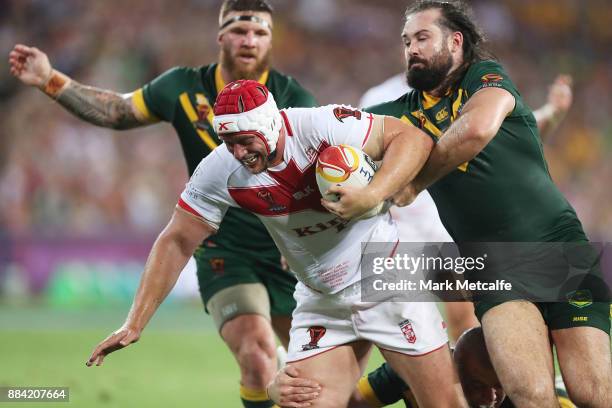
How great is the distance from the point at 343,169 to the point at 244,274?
237cm

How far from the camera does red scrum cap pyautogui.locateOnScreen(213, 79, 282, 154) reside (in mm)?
5012

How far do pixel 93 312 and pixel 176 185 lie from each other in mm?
2479

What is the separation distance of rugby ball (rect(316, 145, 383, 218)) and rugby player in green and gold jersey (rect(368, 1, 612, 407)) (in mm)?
380

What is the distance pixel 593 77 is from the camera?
59.4 feet

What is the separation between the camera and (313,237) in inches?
218

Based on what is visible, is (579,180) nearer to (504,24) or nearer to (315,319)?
(504,24)

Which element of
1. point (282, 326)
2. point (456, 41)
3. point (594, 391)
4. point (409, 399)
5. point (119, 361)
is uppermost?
point (119, 361)

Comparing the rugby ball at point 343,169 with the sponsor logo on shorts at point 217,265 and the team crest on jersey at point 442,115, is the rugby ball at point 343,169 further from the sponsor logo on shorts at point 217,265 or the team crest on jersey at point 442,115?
A: the sponsor logo on shorts at point 217,265

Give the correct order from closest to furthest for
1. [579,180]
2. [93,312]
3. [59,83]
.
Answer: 1. [59,83]
2. [93,312]
3. [579,180]

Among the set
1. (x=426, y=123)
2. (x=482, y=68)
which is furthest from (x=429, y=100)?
(x=482, y=68)

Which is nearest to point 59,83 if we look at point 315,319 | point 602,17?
point 315,319

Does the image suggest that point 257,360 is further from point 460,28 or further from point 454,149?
point 460,28

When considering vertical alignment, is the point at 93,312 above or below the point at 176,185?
below

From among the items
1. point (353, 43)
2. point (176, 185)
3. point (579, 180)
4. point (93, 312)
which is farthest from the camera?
point (353, 43)
